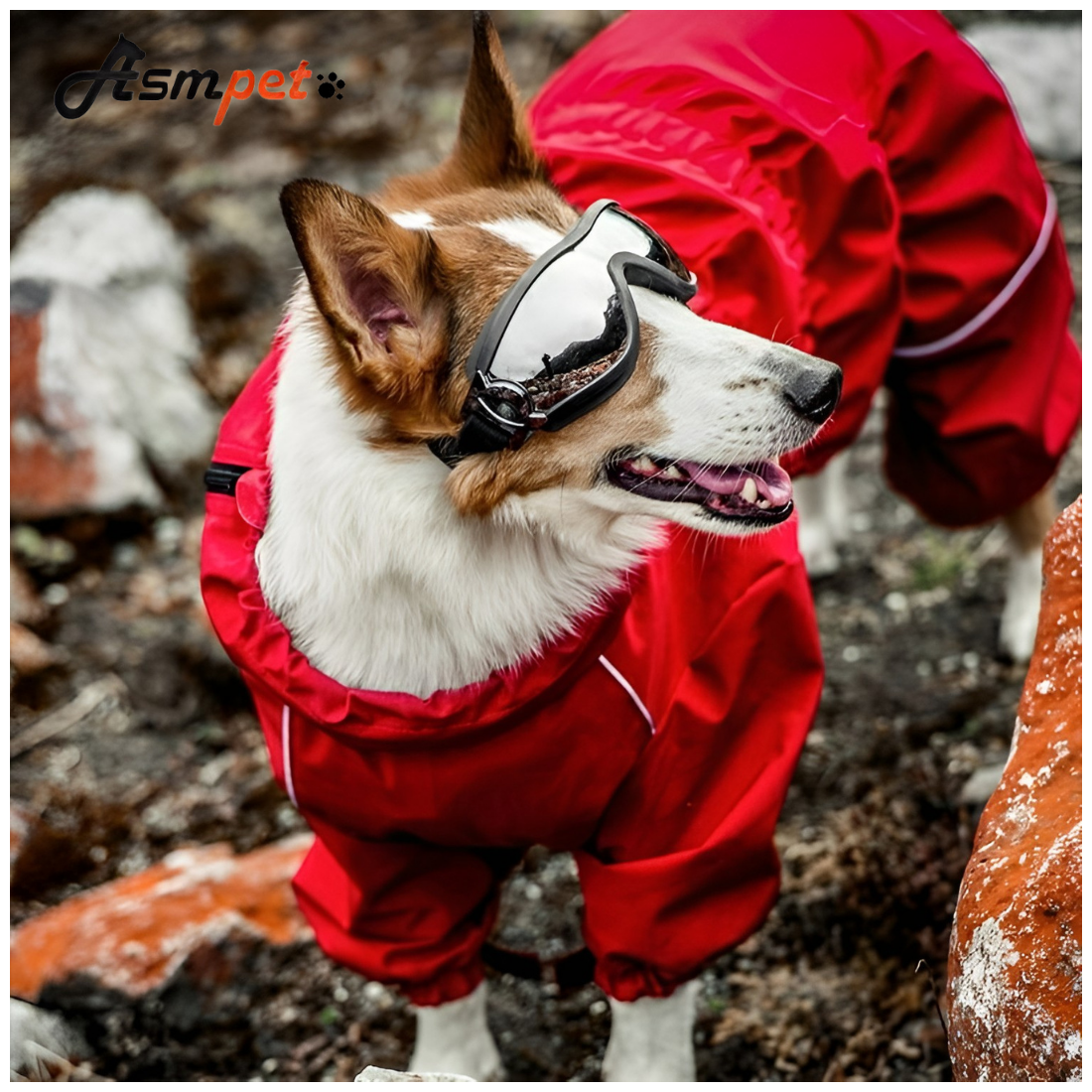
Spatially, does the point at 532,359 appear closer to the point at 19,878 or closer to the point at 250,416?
the point at 250,416

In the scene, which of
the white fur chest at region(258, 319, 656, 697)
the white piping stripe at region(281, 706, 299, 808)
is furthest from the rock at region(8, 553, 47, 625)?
the white fur chest at region(258, 319, 656, 697)

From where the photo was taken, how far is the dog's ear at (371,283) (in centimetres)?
172

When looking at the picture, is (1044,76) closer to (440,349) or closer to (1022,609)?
(1022,609)

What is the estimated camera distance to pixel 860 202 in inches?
105

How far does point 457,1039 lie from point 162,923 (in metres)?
0.79

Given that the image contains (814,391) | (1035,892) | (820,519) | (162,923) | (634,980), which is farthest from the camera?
(820,519)

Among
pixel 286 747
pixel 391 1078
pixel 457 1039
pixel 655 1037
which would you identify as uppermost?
pixel 286 747

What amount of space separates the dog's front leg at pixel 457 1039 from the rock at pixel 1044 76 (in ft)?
13.8

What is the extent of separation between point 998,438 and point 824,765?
0.97 meters

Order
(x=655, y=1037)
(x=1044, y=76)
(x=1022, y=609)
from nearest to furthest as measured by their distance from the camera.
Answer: (x=655, y=1037), (x=1022, y=609), (x=1044, y=76)

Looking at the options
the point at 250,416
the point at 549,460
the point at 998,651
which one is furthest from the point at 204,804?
the point at 998,651

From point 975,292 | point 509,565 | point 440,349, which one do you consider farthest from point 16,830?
point 975,292

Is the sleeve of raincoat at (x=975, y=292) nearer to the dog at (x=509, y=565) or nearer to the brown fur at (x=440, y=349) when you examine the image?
the dog at (x=509, y=565)

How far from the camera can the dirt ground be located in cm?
273
